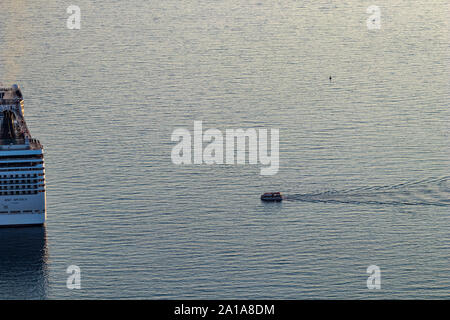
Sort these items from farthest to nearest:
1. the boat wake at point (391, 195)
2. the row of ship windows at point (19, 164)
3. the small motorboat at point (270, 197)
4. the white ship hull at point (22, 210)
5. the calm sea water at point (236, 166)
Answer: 1. the small motorboat at point (270, 197)
2. the boat wake at point (391, 195)
3. the row of ship windows at point (19, 164)
4. the white ship hull at point (22, 210)
5. the calm sea water at point (236, 166)

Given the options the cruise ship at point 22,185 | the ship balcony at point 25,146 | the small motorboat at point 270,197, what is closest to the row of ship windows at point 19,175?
the cruise ship at point 22,185

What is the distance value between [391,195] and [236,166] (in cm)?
1658

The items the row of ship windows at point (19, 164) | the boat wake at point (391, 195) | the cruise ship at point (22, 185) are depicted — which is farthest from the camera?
the boat wake at point (391, 195)

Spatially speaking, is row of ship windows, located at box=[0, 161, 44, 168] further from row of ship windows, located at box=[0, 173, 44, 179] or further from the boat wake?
the boat wake

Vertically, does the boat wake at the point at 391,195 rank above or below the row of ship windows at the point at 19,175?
below

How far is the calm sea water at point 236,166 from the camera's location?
3529 inches

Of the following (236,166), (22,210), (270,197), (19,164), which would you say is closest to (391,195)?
(270,197)

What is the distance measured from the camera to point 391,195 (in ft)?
347

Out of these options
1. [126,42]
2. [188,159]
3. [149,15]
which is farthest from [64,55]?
[188,159]

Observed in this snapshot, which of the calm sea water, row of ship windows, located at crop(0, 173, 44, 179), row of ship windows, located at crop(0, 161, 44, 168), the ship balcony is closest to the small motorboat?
the calm sea water

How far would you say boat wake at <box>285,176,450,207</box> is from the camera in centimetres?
10438

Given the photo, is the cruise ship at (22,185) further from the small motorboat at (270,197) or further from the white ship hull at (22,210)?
the small motorboat at (270,197)

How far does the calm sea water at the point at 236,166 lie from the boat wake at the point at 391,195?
0.21 m

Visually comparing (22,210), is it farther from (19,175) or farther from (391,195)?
(391,195)
